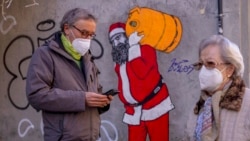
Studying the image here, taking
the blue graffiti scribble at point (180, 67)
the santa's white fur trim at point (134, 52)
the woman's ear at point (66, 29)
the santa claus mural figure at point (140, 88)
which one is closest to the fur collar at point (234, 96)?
the woman's ear at point (66, 29)

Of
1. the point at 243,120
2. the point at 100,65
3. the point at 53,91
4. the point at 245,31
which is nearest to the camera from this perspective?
the point at 243,120

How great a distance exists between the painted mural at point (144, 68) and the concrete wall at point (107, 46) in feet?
0.24

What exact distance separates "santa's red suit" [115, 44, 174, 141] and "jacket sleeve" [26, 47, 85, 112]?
7.90 ft

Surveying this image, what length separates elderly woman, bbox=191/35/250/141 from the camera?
310cm

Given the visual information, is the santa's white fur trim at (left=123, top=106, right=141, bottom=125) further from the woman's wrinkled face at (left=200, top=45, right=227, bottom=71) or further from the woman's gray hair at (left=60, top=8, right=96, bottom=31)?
the woman's wrinkled face at (left=200, top=45, right=227, bottom=71)

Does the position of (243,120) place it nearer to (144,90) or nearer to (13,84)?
(144,90)

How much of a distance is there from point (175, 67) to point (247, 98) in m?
3.03

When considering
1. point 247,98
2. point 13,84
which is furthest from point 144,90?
point 247,98

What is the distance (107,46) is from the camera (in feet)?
21.5

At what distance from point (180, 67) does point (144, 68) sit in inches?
16.8

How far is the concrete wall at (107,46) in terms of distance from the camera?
19.7 ft

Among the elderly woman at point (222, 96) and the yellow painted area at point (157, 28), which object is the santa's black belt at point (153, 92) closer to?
the yellow painted area at point (157, 28)

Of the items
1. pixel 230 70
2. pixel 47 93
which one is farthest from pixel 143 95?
pixel 230 70

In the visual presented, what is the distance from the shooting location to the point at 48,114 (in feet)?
13.0
